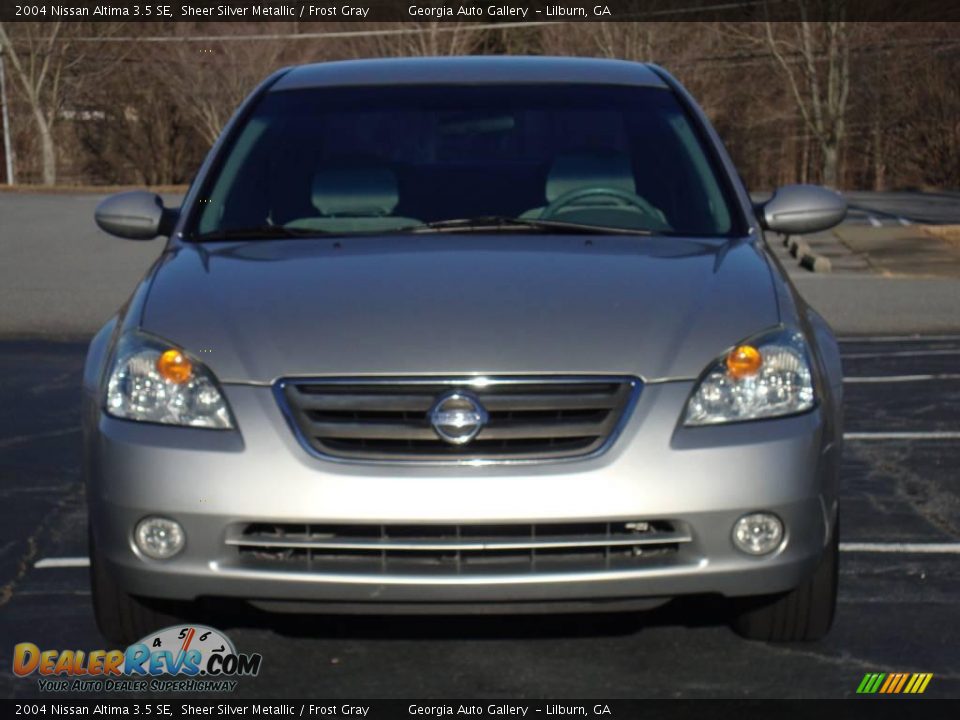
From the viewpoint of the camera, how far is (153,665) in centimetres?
458

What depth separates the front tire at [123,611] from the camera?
4.58 metres

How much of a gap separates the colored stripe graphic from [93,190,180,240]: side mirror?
2.73m

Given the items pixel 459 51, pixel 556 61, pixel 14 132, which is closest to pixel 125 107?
pixel 14 132

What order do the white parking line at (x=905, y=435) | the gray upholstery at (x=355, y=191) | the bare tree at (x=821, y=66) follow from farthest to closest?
the bare tree at (x=821, y=66), the white parking line at (x=905, y=435), the gray upholstery at (x=355, y=191)

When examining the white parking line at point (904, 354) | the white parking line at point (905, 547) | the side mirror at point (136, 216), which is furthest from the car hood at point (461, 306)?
the white parking line at point (904, 354)

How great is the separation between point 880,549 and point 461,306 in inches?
90.9

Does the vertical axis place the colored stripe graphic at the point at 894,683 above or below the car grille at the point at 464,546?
below

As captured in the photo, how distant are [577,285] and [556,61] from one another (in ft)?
6.26

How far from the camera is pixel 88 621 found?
509cm

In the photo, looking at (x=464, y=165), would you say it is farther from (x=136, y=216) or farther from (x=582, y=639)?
(x=582, y=639)

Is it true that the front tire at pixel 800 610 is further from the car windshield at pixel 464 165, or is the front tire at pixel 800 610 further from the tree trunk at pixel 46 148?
the tree trunk at pixel 46 148

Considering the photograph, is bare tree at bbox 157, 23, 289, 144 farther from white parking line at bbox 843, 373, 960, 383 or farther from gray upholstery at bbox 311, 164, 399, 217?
gray upholstery at bbox 311, 164, 399, 217

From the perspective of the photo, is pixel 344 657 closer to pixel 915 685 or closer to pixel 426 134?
pixel 915 685

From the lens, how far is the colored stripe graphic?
173 inches
